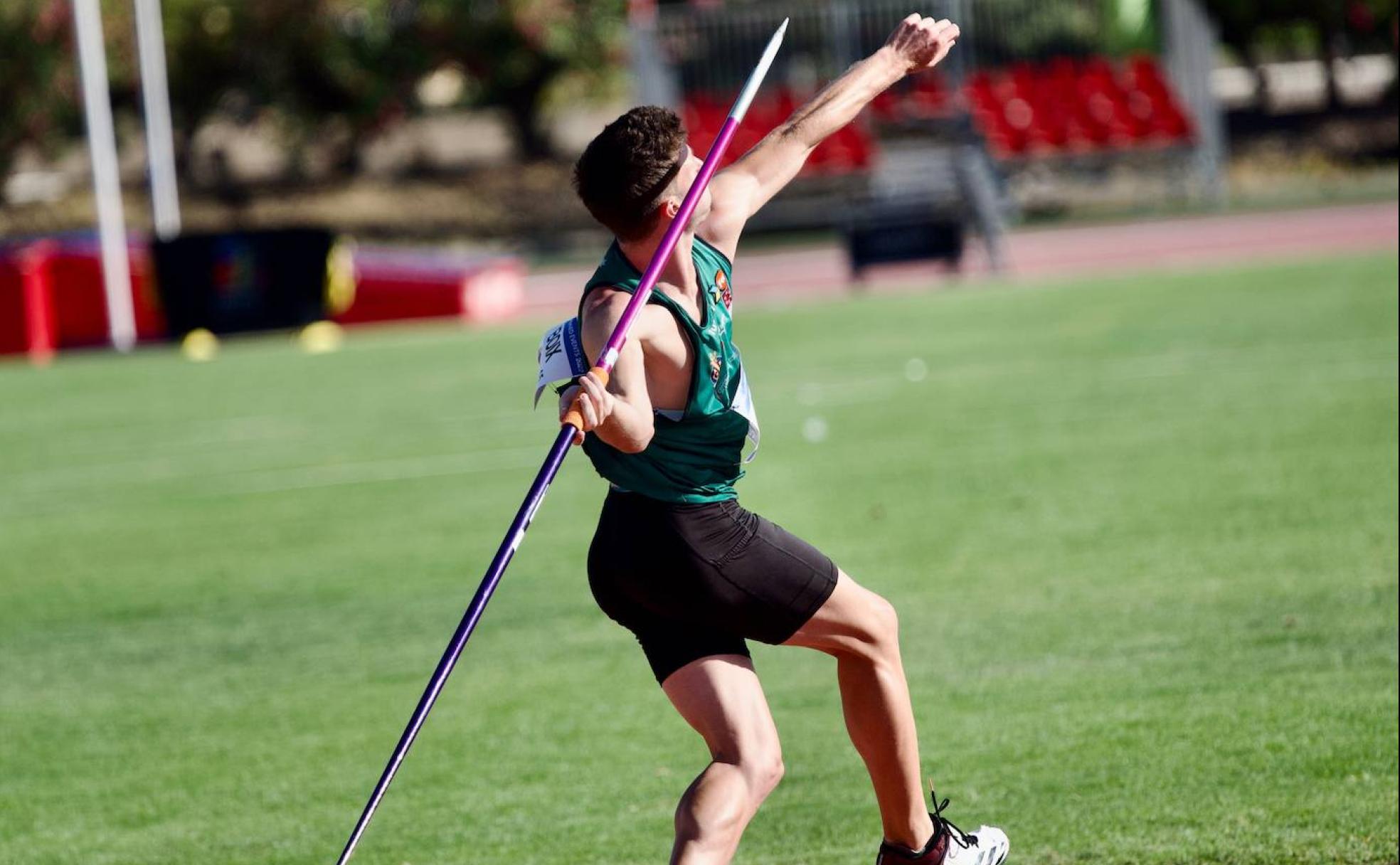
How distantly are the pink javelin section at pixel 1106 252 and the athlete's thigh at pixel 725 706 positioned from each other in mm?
18773

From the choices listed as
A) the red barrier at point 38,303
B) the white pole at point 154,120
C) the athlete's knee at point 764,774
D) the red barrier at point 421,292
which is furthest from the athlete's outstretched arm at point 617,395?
the white pole at point 154,120

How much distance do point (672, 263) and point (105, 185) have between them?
796 inches

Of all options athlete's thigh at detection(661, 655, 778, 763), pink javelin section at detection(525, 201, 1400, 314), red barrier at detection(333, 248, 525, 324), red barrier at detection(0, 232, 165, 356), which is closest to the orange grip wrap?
athlete's thigh at detection(661, 655, 778, 763)

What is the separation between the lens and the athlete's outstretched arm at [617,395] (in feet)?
13.3

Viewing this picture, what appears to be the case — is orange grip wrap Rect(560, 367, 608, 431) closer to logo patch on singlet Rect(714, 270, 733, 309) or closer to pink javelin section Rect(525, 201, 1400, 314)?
logo patch on singlet Rect(714, 270, 733, 309)

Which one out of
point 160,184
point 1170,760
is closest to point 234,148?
point 160,184

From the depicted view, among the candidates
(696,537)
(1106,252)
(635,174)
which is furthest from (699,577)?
(1106,252)

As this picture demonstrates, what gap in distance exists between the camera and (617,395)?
4137mm

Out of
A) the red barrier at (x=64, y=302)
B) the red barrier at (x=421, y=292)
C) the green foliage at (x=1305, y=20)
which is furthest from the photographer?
the green foliage at (x=1305, y=20)

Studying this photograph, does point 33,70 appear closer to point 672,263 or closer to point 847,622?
point 672,263

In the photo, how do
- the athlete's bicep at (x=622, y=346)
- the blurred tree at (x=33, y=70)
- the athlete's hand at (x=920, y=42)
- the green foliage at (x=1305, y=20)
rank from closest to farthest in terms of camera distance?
1. the athlete's bicep at (x=622, y=346)
2. the athlete's hand at (x=920, y=42)
3. the green foliage at (x=1305, y=20)
4. the blurred tree at (x=33, y=70)

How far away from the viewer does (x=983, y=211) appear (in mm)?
24859

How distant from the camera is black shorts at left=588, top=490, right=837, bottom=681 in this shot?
440 cm

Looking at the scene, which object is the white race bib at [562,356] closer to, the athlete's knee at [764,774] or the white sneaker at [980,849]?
the athlete's knee at [764,774]
